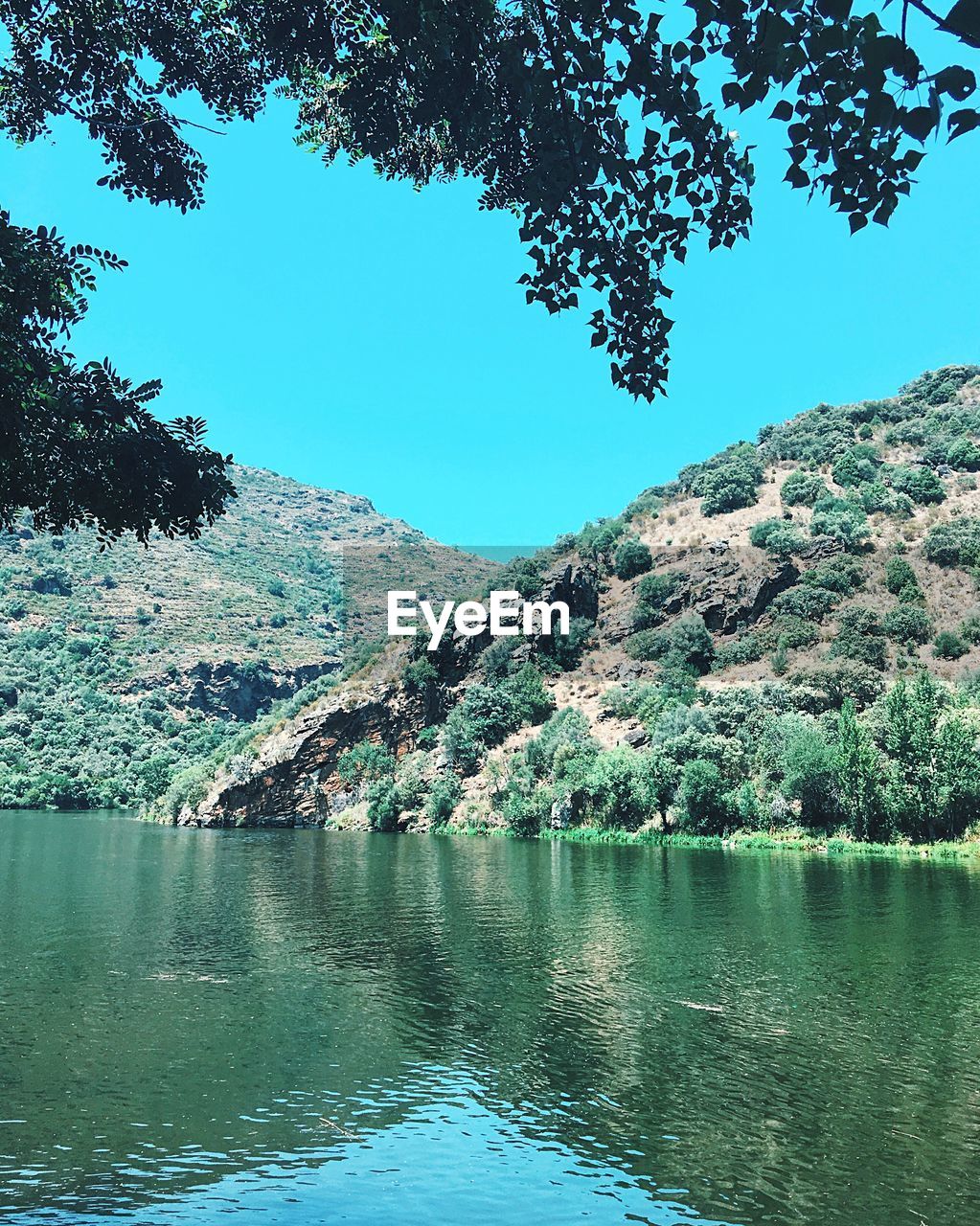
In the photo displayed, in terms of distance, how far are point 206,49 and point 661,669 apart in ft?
241

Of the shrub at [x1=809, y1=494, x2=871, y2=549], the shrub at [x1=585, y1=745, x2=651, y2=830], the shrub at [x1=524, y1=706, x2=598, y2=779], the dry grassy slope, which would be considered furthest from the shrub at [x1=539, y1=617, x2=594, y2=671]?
the dry grassy slope

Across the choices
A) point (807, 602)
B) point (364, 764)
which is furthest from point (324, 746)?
point (807, 602)

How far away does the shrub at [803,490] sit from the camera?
327 ft

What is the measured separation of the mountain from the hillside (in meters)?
18.4

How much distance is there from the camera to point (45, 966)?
20516 millimetres

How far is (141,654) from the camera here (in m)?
149

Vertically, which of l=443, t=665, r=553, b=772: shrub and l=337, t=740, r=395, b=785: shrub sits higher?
l=443, t=665, r=553, b=772: shrub

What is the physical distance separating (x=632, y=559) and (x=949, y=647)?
37814 mm

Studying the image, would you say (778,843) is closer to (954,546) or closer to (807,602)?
(807,602)

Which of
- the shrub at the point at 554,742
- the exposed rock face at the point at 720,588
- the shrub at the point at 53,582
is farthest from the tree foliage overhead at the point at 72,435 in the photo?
the shrub at the point at 53,582

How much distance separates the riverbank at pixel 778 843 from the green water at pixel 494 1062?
16.7 m

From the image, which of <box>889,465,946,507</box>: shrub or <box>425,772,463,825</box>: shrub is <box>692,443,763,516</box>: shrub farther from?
<box>425,772,463,825</box>: shrub

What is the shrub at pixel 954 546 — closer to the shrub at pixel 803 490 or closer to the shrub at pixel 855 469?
the shrub at pixel 803 490

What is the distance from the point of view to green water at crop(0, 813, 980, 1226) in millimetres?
9539
